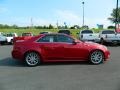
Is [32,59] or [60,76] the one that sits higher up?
[32,59]

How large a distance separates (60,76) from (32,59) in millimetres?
3167

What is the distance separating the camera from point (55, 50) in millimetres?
13711

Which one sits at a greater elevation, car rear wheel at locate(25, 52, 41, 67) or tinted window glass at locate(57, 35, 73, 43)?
tinted window glass at locate(57, 35, 73, 43)

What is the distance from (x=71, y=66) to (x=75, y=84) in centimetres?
397

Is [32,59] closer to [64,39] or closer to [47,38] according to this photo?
[47,38]

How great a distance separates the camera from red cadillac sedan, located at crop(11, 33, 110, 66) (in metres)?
13.6

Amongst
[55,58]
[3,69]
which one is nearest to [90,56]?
[55,58]

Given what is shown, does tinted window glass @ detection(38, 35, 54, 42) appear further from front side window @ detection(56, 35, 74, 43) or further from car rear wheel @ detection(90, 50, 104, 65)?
car rear wheel @ detection(90, 50, 104, 65)

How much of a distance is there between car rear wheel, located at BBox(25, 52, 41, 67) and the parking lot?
0.92 feet

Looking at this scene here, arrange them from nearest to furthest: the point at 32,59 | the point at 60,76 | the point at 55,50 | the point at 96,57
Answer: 1. the point at 60,76
2. the point at 32,59
3. the point at 55,50
4. the point at 96,57

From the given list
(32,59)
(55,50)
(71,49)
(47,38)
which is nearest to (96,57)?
(71,49)

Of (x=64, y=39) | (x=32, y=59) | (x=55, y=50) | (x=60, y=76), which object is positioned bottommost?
(x=60, y=76)

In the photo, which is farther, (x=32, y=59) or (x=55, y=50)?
(x=55, y=50)

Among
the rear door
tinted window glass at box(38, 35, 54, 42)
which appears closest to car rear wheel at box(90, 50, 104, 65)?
the rear door
